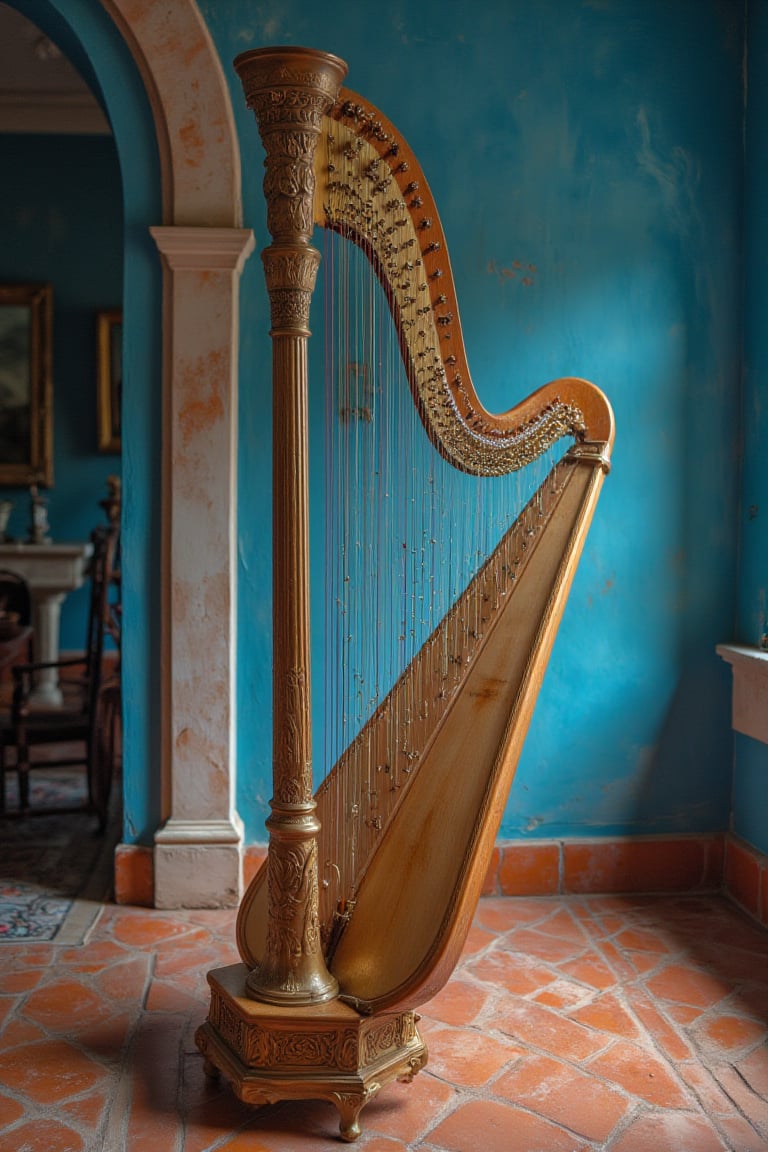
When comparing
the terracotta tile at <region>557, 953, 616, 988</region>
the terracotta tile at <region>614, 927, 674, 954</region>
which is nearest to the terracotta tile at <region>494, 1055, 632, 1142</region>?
the terracotta tile at <region>557, 953, 616, 988</region>

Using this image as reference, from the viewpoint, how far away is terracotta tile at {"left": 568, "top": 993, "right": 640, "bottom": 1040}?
292 centimetres

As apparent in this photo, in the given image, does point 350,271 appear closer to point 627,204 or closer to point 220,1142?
point 627,204

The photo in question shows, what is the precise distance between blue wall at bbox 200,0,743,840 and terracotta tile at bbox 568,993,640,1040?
38.0 inches

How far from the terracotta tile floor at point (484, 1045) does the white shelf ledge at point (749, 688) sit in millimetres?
627

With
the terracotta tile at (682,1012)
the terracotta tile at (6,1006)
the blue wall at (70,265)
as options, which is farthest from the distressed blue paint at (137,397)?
the blue wall at (70,265)

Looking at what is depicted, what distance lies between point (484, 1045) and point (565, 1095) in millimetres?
301

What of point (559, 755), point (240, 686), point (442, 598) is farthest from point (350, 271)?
point (559, 755)

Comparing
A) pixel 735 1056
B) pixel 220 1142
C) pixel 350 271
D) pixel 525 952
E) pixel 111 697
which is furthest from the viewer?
pixel 111 697

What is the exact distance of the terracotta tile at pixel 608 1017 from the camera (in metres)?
2.92

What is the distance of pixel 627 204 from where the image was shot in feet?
12.9

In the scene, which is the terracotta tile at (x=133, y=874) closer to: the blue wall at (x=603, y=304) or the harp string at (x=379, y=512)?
the blue wall at (x=603, y=304)

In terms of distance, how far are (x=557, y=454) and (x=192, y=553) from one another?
1.24 metres

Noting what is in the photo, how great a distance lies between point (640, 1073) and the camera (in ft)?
8.83

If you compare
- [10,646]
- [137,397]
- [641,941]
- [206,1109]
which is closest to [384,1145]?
[206,1109]
